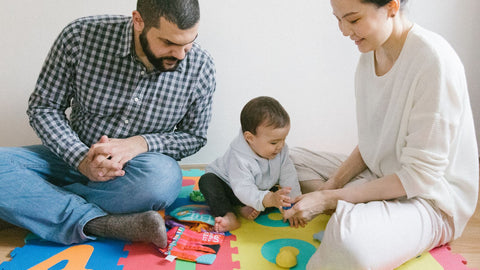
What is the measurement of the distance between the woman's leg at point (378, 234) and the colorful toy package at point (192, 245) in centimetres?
32

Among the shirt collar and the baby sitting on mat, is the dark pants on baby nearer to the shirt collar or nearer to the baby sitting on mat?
the baby sitting on mat

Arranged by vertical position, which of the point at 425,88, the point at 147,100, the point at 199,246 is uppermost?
the point at 425,88

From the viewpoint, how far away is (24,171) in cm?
132

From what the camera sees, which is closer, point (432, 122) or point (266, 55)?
point (432, 122)

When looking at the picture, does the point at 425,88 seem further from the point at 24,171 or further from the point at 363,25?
the point at 24,171

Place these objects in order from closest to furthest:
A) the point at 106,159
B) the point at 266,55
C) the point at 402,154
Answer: the point at 402,154
the point at 106,159
the point at 266,55

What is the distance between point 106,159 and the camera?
131 centimetres

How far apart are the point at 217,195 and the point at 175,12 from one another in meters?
0.67

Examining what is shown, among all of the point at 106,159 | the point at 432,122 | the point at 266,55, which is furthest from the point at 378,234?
the point at 266,55

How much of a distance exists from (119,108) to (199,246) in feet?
1.88

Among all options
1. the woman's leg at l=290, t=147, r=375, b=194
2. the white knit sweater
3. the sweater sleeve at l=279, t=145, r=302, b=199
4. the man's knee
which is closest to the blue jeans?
the man's knee

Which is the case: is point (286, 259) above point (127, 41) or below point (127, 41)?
below

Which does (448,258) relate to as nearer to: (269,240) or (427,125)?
(427,125)

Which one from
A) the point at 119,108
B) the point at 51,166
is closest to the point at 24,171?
the point at 51,166
